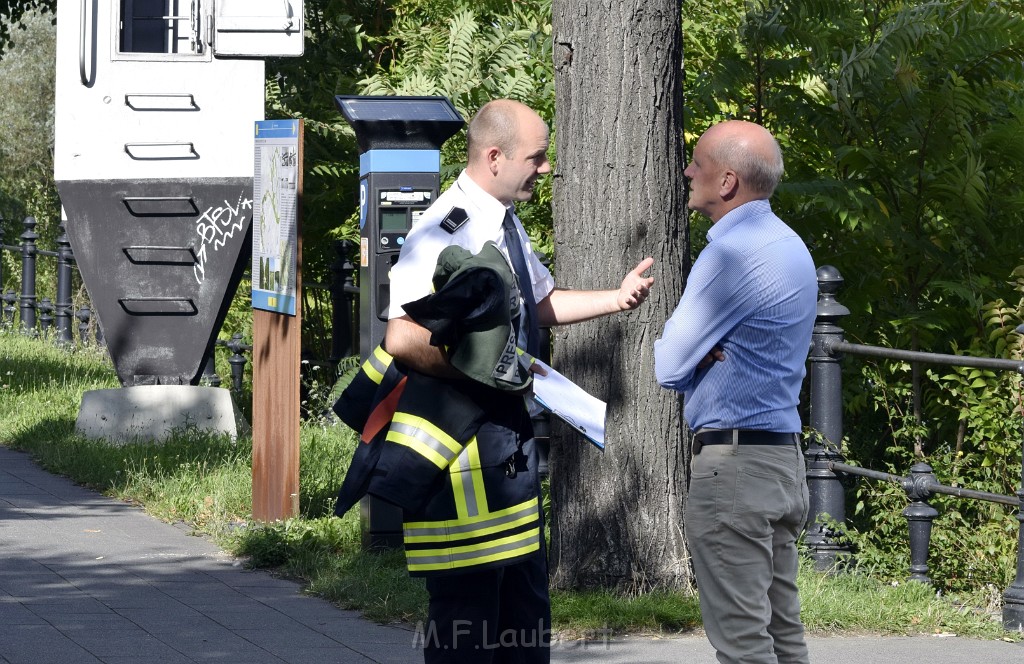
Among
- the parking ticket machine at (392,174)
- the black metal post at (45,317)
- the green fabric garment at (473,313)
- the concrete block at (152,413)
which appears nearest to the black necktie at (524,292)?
the green fabric garment at (473,313)

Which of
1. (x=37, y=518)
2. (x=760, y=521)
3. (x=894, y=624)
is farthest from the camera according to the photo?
(x=37, y=518)

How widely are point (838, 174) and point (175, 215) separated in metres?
5.23

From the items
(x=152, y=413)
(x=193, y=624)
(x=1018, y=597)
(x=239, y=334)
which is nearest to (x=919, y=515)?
(x=1018, y=597)

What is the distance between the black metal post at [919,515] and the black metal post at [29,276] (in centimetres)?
1343

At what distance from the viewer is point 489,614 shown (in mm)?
4090

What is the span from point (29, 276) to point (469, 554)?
15.3m

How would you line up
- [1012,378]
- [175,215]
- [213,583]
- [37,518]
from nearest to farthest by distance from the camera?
1. [213,583]
2. [1012,378]
3. [37,518]
4. [175,215]

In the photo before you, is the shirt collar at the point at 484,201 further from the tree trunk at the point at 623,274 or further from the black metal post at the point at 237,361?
the black metal post at the point at 237,361

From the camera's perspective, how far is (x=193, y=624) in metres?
5.93

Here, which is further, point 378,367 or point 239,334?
point 239,334

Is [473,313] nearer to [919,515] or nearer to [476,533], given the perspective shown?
[476,533]

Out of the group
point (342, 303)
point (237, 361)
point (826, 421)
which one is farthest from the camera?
point (237, 361)

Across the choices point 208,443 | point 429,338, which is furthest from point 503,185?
point 208,443

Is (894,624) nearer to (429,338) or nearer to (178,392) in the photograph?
(429,338)
